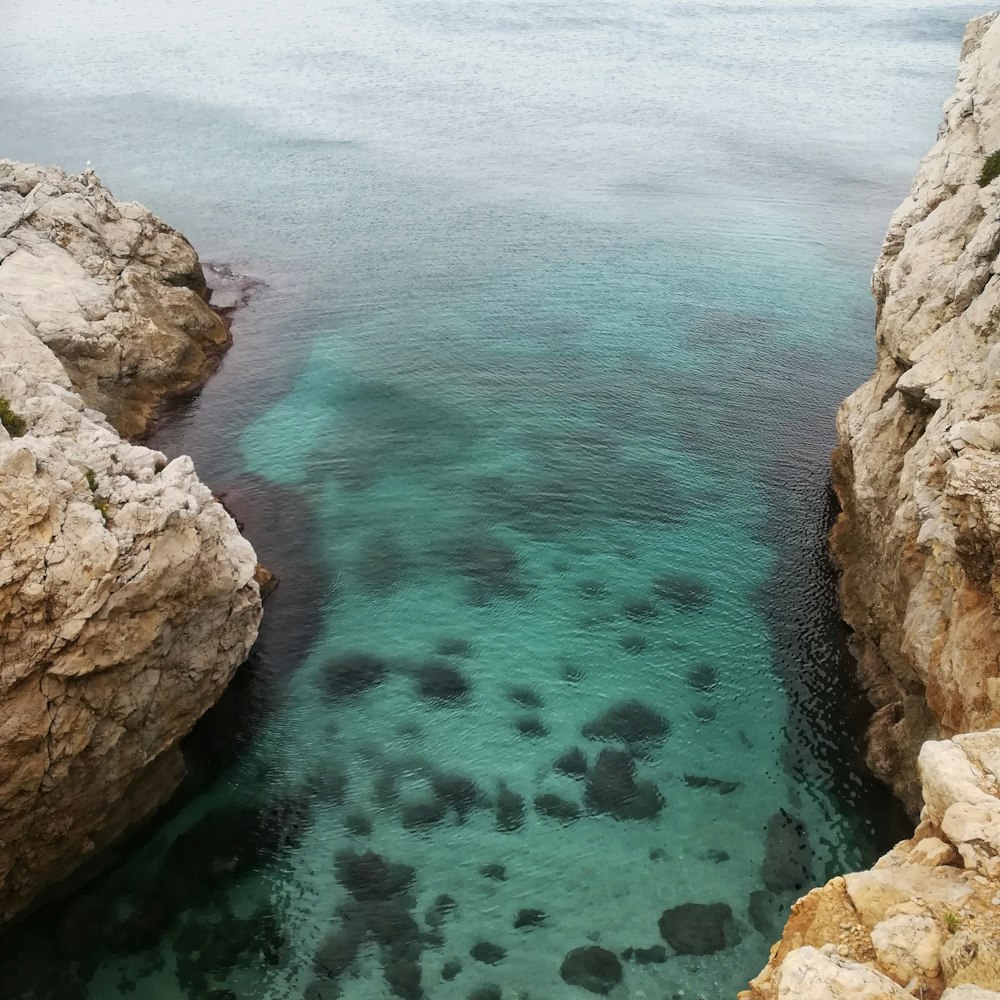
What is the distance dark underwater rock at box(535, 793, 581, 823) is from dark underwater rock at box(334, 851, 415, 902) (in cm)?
463

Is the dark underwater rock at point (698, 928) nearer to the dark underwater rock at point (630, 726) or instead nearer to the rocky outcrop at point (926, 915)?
the dark underwater rock at point (630, 726)

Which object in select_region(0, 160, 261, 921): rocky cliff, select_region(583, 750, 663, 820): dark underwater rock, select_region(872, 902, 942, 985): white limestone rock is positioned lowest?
select_region(583, 750, 663, 820): dark underwater rock

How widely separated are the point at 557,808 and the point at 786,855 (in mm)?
7192

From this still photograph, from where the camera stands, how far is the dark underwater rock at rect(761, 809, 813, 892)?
27562 mm

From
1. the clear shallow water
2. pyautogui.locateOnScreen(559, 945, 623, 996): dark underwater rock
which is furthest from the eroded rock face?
pyautogui.locateOnScreen(559, 945, 623, 996): dark underwater rock

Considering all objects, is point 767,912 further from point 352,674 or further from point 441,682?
point 352,674

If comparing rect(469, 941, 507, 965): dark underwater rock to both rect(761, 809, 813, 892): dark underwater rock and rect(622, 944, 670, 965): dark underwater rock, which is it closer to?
rect(622, 944, 670, 965): dark underwater rock

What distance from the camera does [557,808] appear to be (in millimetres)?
29594

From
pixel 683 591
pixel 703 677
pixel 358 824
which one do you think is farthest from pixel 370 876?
pixel 683 591

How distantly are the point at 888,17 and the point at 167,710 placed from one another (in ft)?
479

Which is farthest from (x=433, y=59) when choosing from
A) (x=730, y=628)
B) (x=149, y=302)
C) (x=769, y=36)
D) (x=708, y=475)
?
(x=730, y=628)

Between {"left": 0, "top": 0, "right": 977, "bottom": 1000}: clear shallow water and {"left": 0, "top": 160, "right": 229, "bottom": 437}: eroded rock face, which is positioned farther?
{"left": 0, "top": 160, "right": 229, "bottom": 437}: eroded rock face

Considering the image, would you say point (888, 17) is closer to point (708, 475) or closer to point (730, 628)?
point (708, 475)

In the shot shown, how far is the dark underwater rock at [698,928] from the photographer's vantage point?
2586 centimetres
